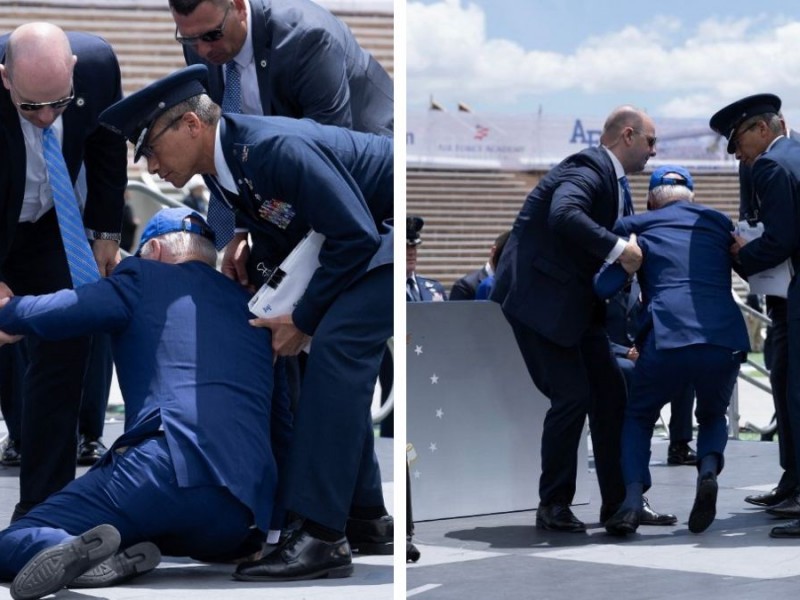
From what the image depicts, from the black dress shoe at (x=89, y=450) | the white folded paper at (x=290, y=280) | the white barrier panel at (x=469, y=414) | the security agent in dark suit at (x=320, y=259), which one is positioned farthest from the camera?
the black dress shoe at (x=89, y=450)

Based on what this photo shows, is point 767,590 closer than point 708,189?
Yes

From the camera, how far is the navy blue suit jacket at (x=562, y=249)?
4.63 metres

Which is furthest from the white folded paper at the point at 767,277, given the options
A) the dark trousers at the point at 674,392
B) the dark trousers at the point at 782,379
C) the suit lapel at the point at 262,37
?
the suit lapel at the point at 262,37

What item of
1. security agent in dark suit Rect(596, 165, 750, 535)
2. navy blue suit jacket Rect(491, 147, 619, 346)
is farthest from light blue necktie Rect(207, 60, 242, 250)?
security agent in dark suit Rect(596, 165, 750, 535)

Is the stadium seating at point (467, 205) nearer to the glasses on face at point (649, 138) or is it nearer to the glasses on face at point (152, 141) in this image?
the glasses on face at point (649, 138)

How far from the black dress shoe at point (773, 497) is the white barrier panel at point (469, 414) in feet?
2.03

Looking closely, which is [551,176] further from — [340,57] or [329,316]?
[329,316]

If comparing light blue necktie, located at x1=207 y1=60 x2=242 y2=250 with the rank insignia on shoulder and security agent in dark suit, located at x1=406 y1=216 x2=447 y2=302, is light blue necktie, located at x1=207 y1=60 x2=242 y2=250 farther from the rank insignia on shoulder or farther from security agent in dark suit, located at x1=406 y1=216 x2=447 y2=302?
security agent in dark suit, located at x1=406 y1=216 x2=447 y2=302

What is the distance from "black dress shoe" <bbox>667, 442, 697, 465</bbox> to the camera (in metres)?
6.80

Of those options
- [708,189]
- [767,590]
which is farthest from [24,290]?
[708,189]

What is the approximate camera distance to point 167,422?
11.0 feet

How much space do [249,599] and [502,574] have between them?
3.38 feet

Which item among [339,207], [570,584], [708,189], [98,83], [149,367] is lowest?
[570,584]

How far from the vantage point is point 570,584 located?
3818mm
